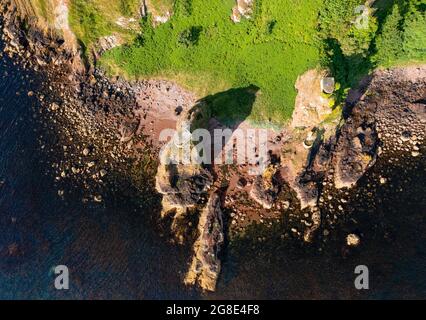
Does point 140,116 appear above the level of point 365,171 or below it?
above

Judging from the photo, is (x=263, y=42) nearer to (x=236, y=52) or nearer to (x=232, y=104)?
(x=236, y=52)

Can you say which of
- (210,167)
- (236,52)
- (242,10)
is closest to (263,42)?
(236,52)

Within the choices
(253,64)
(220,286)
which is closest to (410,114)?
(253,64)

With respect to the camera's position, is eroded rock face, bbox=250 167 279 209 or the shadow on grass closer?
eroded rock face, bbox=250 167 279 209

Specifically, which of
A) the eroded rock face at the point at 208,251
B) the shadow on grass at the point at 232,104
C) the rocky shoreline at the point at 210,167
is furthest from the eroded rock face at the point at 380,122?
the eroded rock face at the point at 208,251

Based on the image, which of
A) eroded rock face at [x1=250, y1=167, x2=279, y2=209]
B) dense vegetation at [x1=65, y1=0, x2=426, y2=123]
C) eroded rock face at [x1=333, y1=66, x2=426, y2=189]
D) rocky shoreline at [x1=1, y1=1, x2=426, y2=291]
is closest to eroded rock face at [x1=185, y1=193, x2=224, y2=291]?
rocky shoreline at [x1=1, y1=1, x2=426, y2=291]

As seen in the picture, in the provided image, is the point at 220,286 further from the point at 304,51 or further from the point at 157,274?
the point at 304,51

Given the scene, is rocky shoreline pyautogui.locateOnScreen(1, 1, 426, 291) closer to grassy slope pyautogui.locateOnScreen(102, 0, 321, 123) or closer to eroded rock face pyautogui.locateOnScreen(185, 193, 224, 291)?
eroded rock face pyautogui.locateOnScreen(185, 193, 224, 291)

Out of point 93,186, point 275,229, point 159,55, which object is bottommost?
point 275,229
